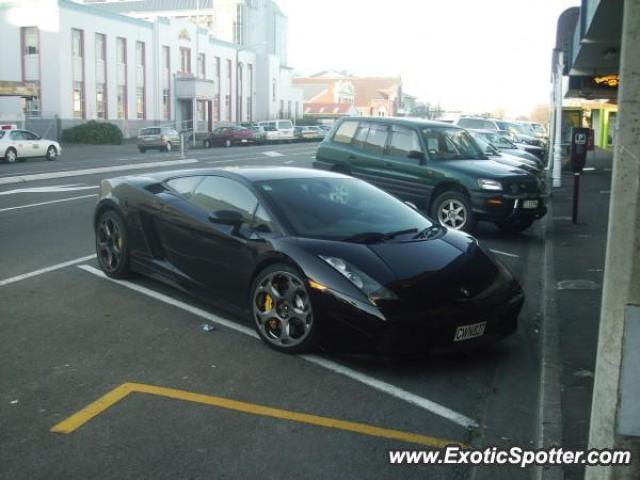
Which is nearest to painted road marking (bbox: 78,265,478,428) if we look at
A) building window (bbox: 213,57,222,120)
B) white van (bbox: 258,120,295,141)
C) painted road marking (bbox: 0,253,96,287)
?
painted road marking (bbox: 0,253,96,287)

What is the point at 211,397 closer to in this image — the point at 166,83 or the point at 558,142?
the point at 558,142

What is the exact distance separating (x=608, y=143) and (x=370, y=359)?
1933 inches

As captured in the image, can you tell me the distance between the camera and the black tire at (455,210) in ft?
39.7

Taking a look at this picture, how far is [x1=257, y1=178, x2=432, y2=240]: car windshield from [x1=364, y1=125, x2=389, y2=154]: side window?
20.1ft

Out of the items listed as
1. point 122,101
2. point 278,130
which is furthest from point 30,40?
point 278,130

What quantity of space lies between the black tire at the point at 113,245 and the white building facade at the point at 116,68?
4045cm

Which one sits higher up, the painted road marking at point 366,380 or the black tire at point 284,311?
the black tire at point 284,311

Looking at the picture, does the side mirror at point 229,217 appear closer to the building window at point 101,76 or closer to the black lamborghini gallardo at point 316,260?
the black lamborghini gallardo at point 316,260

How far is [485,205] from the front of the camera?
11906 millimetres

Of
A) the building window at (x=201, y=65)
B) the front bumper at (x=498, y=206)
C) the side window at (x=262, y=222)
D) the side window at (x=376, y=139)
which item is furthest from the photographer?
the building window at (x=201, y=65)

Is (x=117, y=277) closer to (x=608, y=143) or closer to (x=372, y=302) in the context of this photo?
(x=372, y=302)

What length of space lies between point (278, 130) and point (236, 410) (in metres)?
54.5

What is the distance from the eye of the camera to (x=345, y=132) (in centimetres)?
1408

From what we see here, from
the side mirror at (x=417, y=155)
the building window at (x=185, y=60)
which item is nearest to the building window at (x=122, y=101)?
the building window at (x=185, y=60)
